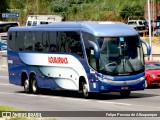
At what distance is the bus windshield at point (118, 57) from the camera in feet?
82.9

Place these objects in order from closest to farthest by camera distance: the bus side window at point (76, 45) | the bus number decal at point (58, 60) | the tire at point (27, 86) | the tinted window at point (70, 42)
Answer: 1. the bus side window at point (76, 45)
2. the tinted window at point (70, 42)
3. the bus number decal at point (58, 60)
4. the tire at point (27, 86)

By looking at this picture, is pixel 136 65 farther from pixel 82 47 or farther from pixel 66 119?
pixel 66 119

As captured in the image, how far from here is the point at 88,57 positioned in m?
25.7

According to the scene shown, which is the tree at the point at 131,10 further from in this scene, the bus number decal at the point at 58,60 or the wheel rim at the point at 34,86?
the bus number decal at the point at 58,60

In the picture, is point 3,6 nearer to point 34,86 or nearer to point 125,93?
point 34,86

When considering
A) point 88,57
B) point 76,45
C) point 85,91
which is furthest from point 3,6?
point 88,57

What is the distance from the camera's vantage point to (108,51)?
25359 mm

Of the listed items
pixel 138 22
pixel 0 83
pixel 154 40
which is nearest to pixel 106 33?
pixel 0 83

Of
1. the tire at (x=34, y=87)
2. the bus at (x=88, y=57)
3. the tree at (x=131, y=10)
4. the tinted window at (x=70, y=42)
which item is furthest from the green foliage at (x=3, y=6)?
the tinted window at (x=70, y=42)

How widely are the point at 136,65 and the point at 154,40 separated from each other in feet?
123

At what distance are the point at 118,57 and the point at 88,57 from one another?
1134 millimetres

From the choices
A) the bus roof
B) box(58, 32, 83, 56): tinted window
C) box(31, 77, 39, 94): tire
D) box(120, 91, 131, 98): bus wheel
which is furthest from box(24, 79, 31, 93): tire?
box(120, 91, 131, 98): bus wheel

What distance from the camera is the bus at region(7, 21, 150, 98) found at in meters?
25.3

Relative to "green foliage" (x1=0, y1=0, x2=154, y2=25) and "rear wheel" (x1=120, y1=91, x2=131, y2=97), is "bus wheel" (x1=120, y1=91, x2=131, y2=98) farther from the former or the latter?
"green foliage" (x1=0, y1=0, x2=154, y2=25)
